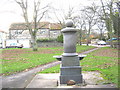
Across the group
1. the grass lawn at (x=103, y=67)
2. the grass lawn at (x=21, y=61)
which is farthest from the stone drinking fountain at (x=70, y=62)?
the grass lawn at (x=21, y=61)

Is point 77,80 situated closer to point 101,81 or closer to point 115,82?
point 101,81

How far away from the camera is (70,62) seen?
622cm

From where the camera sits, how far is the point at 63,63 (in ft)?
20.6

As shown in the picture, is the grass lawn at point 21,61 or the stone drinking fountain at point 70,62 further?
the grass lawn at point 21,61

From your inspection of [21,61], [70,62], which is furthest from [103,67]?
[21,61]

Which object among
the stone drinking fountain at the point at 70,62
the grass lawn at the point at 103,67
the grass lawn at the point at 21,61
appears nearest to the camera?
the stone drinking fountain at the point at 70,62

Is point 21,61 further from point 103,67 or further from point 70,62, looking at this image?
point 70,62

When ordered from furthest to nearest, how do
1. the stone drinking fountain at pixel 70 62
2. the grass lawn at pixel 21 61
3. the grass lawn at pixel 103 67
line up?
1. the grass lawn at pixel 21 61
2. the grass lawn at pixel 103 67
3. the stone drinking fountain at pixel 70 62

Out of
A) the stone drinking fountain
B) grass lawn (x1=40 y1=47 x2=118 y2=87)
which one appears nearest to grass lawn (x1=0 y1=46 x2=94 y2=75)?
grass lawn (x1=40 y1=47 x2=118 y2=87)

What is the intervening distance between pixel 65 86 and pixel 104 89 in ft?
4.43

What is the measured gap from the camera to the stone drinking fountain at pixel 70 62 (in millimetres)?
6078

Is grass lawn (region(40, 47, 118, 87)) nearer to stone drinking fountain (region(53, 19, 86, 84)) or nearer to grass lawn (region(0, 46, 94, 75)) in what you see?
stone drinking fountain (region(53, 19, 86, 84))

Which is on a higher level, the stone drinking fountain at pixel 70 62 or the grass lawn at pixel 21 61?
the stone drinking fountain at pixel 70 62

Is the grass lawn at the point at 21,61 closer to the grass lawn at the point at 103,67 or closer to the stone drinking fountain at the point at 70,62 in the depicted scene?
the grass lawn at the point at 103,67
